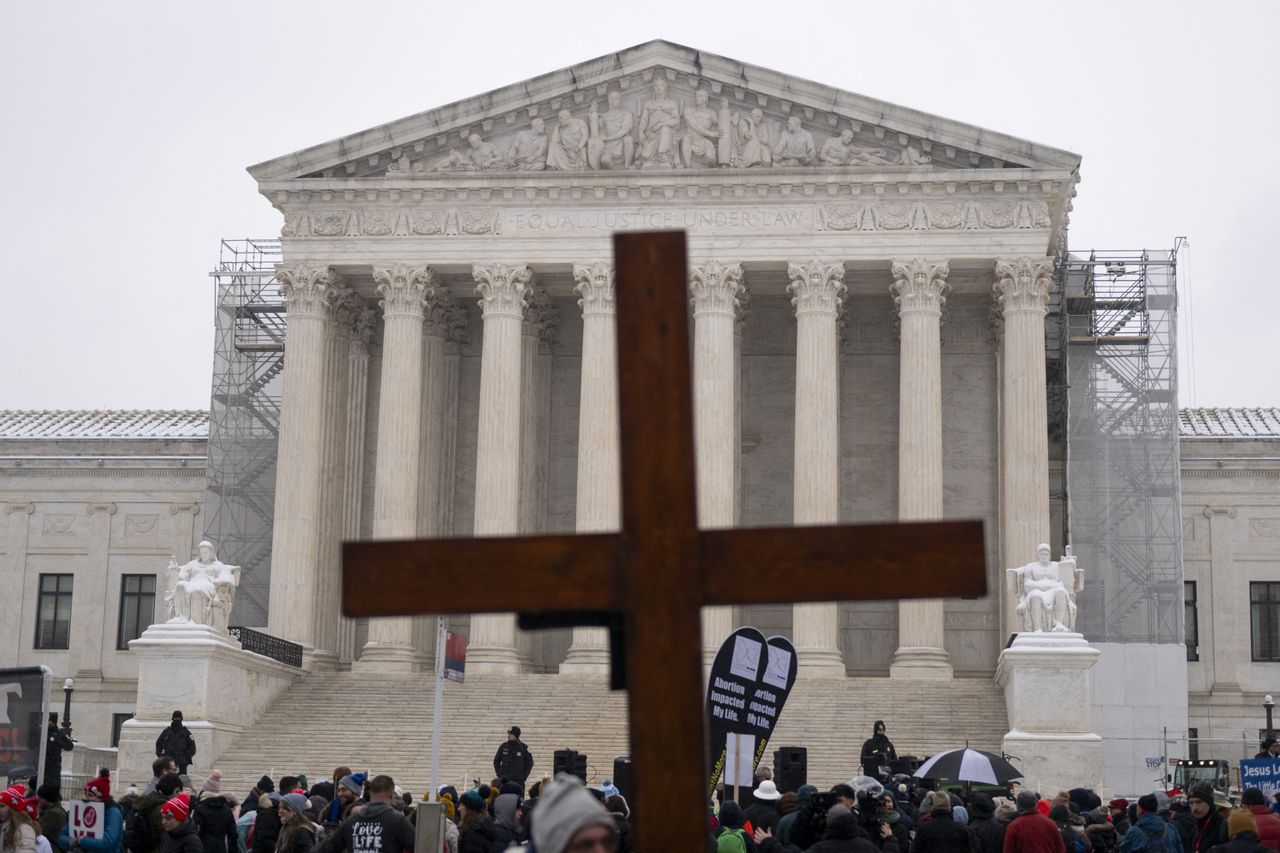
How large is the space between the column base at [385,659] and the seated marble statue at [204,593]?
6.14 meters

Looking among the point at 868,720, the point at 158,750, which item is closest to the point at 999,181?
the point at 868,720

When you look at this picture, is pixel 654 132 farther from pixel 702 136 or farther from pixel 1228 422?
pixel 1228 422

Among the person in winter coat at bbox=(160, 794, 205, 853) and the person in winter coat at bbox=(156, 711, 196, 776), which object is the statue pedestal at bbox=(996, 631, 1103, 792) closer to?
the person in winter coat at bbox=(156, 711, 196, 776)

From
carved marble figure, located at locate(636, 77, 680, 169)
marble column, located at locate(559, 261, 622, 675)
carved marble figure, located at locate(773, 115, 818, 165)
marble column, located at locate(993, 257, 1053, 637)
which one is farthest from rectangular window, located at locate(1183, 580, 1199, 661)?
carved marble figure, located at locate(636, 77, 680, 169)

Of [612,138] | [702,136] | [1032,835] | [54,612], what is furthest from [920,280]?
[1032,835]

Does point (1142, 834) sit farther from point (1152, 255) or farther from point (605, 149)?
point (1152, 255)

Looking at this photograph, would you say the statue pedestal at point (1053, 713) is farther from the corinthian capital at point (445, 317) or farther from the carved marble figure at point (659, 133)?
the corinthian capital at point (445, 317)

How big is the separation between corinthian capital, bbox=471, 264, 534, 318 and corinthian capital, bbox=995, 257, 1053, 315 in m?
12.6

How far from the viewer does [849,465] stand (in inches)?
2197

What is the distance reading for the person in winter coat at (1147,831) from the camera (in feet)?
59.6

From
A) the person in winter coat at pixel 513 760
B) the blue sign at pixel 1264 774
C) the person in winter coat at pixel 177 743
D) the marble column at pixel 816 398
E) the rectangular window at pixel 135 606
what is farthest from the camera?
the rectangular window at pixel 135 606


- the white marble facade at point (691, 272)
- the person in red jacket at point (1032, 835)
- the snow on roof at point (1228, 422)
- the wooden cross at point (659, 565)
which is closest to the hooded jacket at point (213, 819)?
the person in red jacket at point (1032, 835)

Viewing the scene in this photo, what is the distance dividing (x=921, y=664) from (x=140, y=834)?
33.2 metres

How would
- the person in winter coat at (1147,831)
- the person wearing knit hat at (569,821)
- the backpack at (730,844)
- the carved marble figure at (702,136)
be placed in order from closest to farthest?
the person wearing knit hat at (569,821), the backpack at (730,844), the person in winter coat at (1147,831), the carved marble figure at (702,136)
